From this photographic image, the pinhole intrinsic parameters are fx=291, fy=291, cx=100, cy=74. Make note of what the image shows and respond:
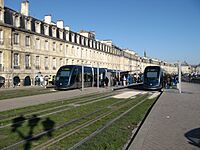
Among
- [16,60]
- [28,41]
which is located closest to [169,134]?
[16,60]

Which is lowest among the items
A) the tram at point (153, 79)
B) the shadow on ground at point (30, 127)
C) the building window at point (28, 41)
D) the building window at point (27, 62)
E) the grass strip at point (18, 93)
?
the grass strip at point (18, 93)

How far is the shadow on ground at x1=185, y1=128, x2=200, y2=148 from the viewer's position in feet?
24.6

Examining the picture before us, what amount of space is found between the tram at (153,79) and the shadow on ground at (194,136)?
25.1 meters

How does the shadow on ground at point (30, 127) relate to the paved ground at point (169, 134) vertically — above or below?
below

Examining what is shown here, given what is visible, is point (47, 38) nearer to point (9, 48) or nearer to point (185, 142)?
point (9, 48)

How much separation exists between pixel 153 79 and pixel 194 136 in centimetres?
2642

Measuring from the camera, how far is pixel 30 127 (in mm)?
10188

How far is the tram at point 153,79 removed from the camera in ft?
112

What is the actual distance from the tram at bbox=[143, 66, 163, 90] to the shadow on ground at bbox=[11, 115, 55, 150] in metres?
23.6

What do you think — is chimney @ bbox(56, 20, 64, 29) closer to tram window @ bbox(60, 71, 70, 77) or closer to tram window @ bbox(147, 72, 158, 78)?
tram window @ bbox(60, 71, 70, 77)

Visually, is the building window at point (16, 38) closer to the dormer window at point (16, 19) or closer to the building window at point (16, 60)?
the dormer window at point (16, 19)

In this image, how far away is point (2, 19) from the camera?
127 ft

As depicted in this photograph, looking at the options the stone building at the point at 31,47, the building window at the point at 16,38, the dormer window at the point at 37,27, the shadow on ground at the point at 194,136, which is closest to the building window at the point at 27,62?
the stone building at the point at 31,47

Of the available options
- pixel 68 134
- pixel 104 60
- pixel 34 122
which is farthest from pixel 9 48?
pixel 104 60
